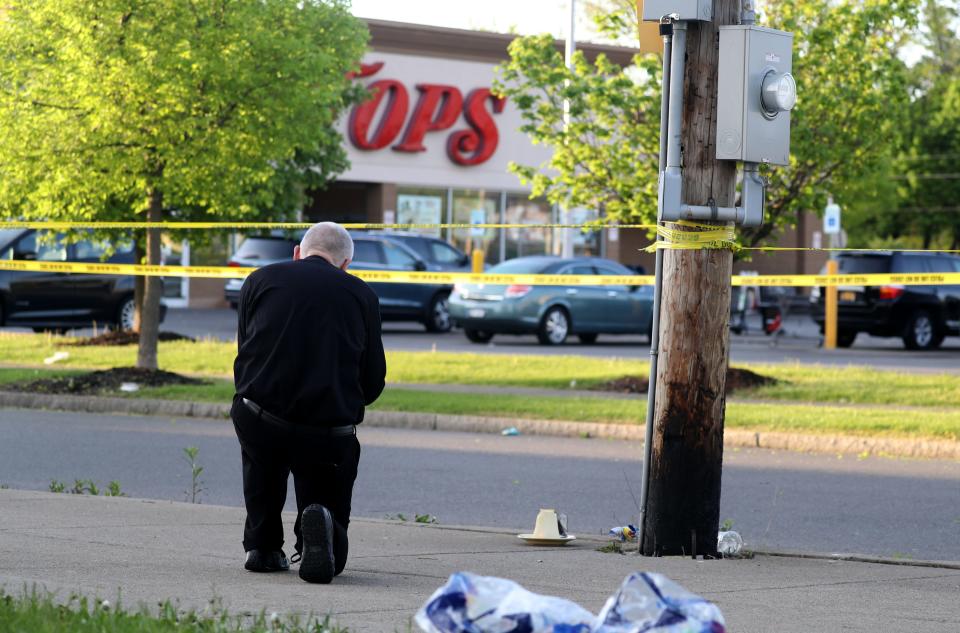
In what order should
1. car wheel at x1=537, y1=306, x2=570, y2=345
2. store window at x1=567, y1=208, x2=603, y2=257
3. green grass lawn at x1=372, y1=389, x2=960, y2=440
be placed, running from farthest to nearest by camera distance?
store window at x1=567, y1=208, x2=603, y2=257 → car wheel at x1=537, y1=306, x2=570, y2=345 → green grass lawn at x1=372, y1=389, x2=960, y2=440

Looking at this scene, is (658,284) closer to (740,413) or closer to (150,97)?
(740,413)

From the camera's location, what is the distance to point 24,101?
15984 mm

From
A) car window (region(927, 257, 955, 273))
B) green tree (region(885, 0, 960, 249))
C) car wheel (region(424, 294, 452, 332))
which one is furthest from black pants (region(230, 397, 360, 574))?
green tree (region(885, 0, 960, 249))

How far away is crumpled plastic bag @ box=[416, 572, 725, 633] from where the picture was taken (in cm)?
373

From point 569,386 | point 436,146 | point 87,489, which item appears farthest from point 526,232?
point 87,489

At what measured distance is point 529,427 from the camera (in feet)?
47.3

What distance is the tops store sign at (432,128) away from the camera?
133ft

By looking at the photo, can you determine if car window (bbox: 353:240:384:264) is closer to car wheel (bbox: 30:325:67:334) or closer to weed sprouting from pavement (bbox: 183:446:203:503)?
car wheel (bbox: 30:325:67:334)

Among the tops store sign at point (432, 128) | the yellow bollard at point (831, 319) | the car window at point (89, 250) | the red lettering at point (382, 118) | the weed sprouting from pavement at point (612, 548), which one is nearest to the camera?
the weed sprouting from pavement at point (612, 548)

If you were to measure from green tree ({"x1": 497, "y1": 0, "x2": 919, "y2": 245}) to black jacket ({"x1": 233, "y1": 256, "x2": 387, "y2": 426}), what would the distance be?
34.4 feet

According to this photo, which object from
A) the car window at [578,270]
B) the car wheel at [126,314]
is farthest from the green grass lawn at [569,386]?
the car window at [578,270]

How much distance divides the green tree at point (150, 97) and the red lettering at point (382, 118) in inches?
919

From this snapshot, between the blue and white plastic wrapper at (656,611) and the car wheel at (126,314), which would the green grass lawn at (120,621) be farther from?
the car wheel at (126,314)

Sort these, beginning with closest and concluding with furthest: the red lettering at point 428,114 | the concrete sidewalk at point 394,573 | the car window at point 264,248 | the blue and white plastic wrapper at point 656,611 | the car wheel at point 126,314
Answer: the blue and white plastic wrapper at point 656,611
the concrete sidewalk at point 394,573
the car wheel at point 126,314
the car window at point 264,248
the red lettering at point 428,114
